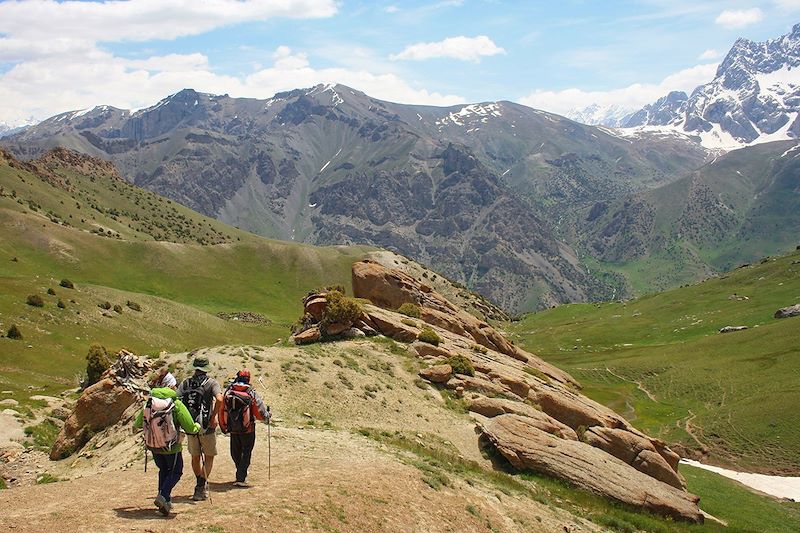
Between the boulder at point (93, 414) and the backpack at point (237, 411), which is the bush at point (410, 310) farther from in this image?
the backpack at point (237, 411)

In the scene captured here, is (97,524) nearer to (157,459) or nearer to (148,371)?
(157,459)

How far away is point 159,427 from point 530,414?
96.6 feet

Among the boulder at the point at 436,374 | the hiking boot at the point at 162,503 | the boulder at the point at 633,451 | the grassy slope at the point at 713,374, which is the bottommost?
the grassy slope at the point at 713,374

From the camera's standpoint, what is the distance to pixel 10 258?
132750 millimetres

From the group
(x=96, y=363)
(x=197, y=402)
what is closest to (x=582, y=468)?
(x=197, y=402)

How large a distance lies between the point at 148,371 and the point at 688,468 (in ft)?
165

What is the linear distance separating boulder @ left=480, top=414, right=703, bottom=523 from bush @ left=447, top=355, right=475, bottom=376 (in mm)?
10561

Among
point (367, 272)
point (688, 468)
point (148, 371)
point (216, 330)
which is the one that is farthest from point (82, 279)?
point (688, 468)

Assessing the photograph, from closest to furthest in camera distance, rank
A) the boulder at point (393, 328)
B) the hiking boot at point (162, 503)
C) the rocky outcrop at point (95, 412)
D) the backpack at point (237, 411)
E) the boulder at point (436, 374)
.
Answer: the hiking boot at point (162, 503) → the backpack at point (237, 411) → the rocky outcrop at point (95, 412) → the boulder at point (436, 374) → the boulder at point (393, 328)

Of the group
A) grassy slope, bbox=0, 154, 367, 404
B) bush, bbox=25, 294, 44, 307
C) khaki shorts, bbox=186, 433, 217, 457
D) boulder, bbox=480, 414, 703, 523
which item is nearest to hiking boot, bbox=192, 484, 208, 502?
khaki shorts, bbox=186, 433, 217, 457

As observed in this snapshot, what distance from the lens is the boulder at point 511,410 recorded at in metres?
39.8

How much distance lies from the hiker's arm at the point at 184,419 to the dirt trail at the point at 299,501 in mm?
2184

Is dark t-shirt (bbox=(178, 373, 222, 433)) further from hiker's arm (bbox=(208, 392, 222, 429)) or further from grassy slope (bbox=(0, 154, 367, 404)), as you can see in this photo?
grassy slope (bbox=(0, 154, 367, 404))

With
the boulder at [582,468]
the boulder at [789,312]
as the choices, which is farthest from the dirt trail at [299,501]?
the boulder at [789,312]
